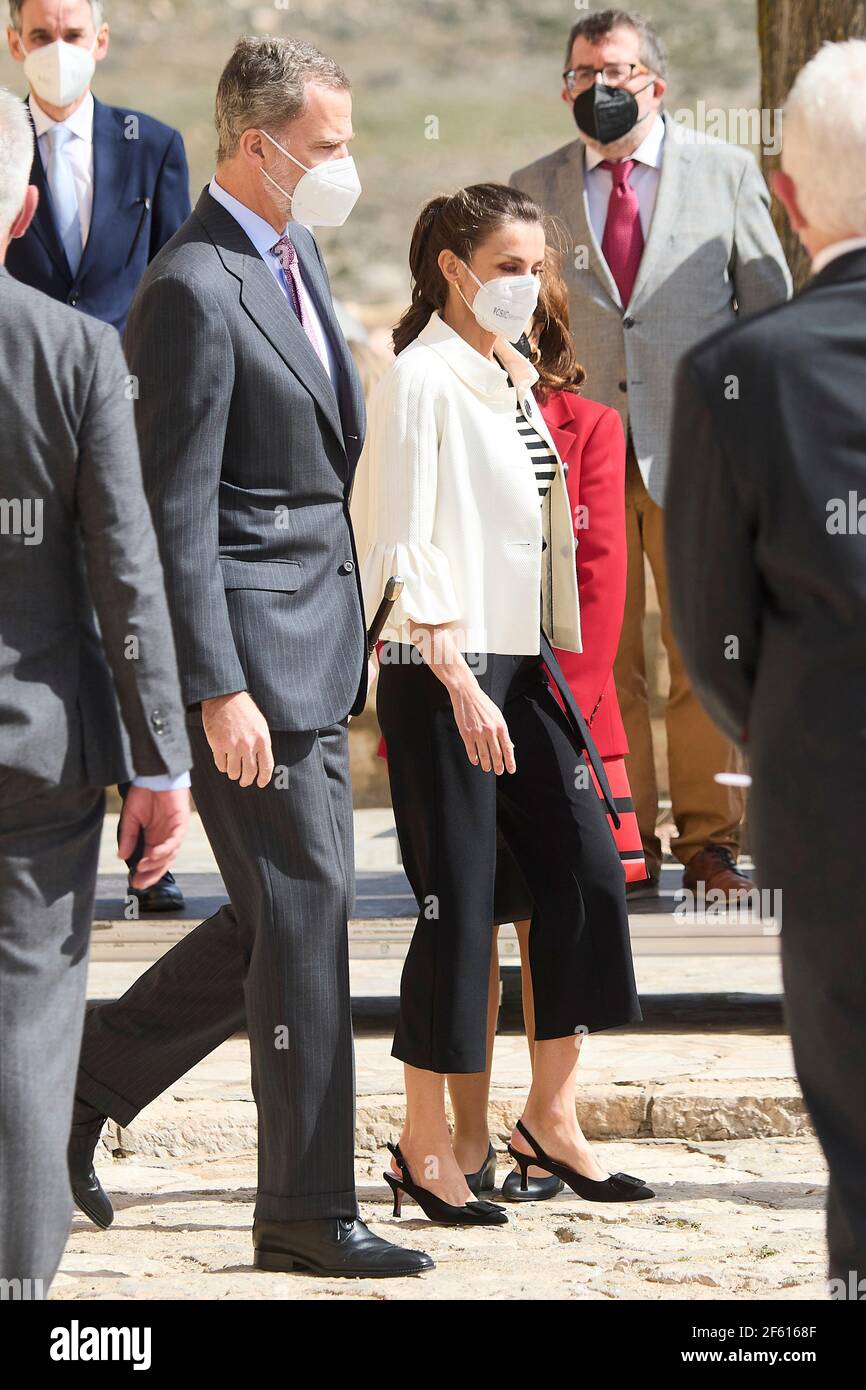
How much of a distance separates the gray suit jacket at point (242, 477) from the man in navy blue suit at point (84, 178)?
164 centimetres

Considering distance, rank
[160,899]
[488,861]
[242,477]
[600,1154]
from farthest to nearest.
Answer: [160,899]
[600,1154]
[488,861]
[242,477]

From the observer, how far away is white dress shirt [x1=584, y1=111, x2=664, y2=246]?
18.4 feet

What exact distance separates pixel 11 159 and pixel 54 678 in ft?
2.20

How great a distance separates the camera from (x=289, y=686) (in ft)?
11.7

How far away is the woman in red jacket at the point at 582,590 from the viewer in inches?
167

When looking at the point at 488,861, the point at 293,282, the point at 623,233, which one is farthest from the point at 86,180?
the point at 488,861

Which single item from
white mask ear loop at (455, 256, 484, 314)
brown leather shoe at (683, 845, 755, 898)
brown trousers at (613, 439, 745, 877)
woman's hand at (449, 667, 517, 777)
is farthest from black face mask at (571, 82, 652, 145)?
woman's hand at (449, 667, 517, 777)

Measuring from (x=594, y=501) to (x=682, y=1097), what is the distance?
1435 millimetres

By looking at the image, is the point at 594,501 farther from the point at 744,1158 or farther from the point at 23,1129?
the point at 23,1129

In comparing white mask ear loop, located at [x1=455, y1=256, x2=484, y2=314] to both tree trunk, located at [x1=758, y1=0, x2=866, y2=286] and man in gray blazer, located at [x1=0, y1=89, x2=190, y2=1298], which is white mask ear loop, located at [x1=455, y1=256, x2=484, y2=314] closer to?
man in gray blazer, located at [x1=0, y1=89, x2=190, y2=1298]

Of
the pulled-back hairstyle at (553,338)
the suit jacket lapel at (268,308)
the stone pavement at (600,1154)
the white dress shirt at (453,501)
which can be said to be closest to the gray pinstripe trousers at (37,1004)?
the stone pavement at (600,1154)

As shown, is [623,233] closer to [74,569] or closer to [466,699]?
[466,699]

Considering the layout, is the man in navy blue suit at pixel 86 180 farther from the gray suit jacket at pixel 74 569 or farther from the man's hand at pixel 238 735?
the gray suit jacket at pixel 74 569

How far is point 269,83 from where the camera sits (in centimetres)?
362
